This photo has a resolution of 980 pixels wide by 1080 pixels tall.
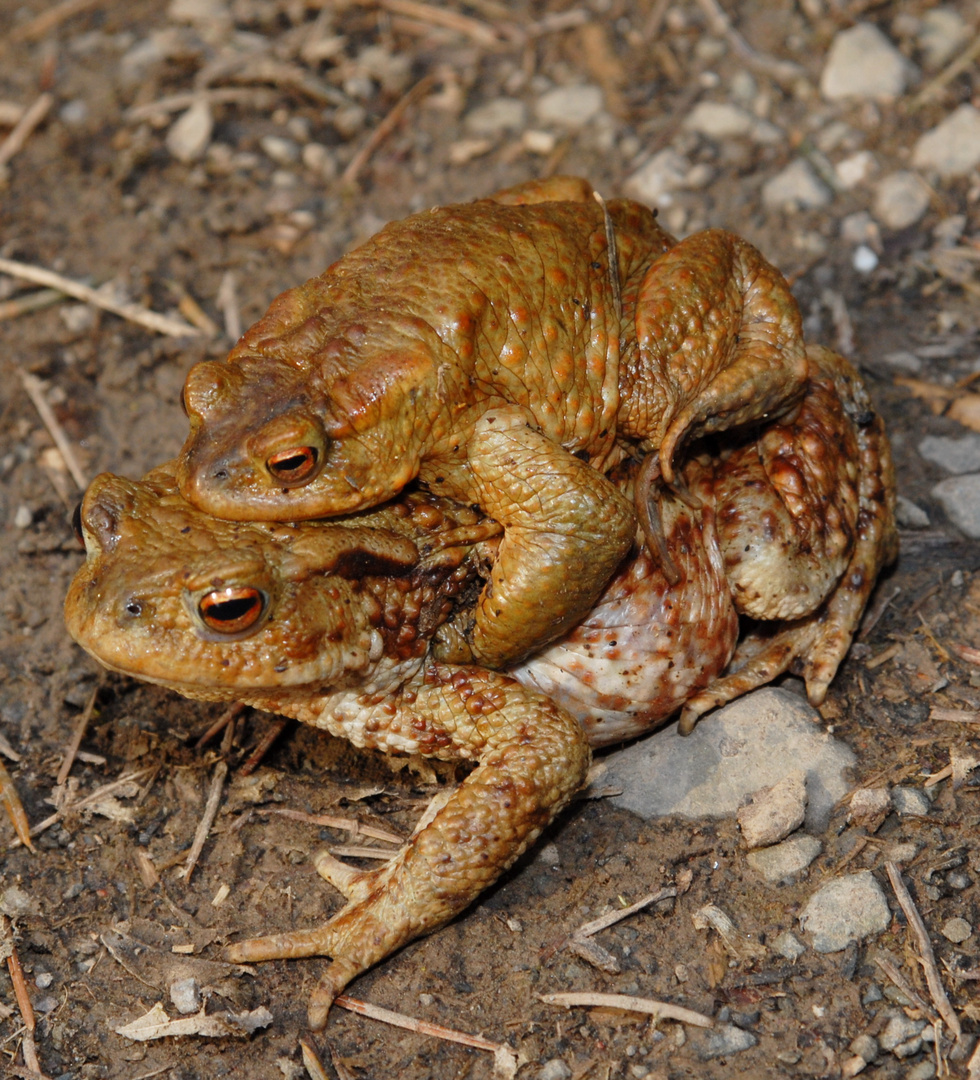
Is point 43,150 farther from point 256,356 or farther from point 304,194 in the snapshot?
point 256,356

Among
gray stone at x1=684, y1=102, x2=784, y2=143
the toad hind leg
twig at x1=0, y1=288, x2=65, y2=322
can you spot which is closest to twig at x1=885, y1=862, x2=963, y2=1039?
the toad hind leg

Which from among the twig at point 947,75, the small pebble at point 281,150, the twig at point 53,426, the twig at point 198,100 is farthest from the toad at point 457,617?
the twig at point 198,100

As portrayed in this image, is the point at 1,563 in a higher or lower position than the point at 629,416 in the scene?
lower

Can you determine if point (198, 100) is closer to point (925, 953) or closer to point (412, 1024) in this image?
point (412, 1024)

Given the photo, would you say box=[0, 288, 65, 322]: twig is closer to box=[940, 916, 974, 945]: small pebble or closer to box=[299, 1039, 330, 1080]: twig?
box=[299, 1039, 330, 1080]: twig

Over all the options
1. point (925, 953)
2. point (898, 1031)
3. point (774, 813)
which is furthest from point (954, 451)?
point (898, 1031)

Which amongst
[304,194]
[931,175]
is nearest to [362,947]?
[304,194]
